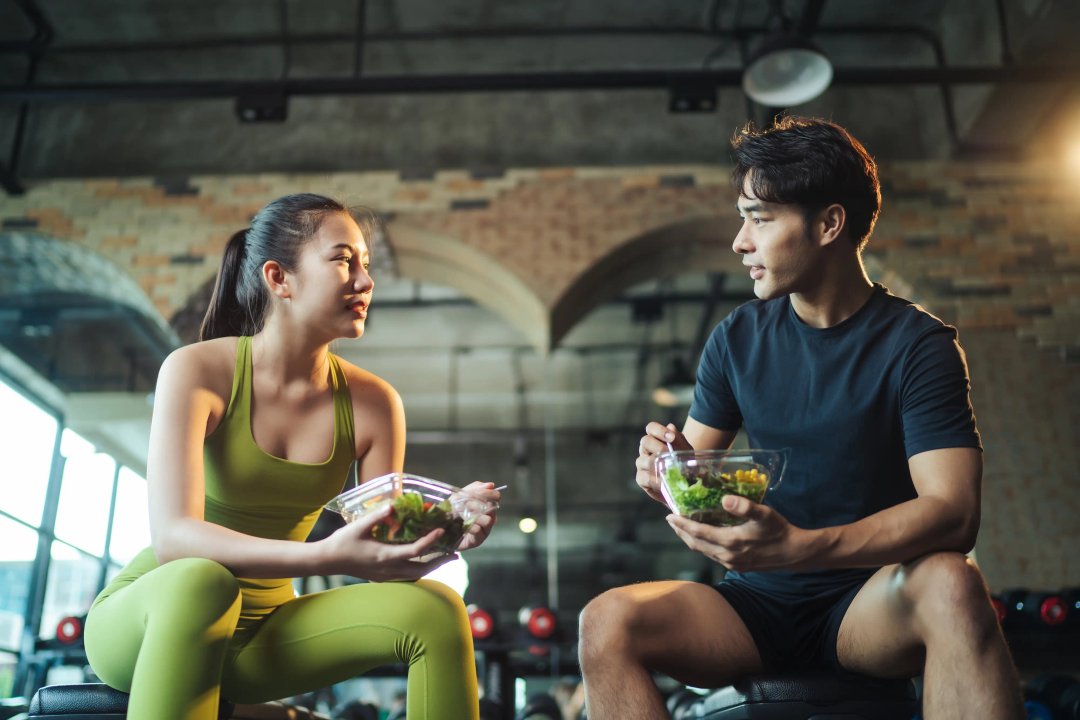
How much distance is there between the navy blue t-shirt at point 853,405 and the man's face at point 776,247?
103 mm

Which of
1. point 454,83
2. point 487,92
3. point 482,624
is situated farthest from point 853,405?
point 487,92

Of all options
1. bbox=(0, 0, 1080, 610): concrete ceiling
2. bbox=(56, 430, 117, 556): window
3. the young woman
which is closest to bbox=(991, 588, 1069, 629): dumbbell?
bbox=(0, 0, 1080, 610): concrete ceiling

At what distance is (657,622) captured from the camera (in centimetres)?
156

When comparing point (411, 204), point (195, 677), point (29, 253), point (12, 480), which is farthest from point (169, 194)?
point (195, 677)

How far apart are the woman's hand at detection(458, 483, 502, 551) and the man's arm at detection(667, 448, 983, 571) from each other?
1.01 ft

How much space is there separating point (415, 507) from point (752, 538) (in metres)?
0.49

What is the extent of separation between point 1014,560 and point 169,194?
4.76 meters

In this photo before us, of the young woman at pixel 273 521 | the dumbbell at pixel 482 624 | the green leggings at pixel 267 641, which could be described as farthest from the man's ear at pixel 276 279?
the dumbbell at pixel 482 624

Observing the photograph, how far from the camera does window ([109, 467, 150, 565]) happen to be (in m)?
6.34

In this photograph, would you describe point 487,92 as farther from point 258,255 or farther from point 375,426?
point 375,426

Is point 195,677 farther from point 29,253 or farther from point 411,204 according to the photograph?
point 29,253

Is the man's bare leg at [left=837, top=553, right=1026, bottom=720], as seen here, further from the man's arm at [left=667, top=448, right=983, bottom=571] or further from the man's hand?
the man's hand

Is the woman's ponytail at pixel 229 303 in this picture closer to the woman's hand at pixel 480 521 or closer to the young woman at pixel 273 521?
the young woman at pixel 273 521

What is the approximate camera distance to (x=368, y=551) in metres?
1.37
